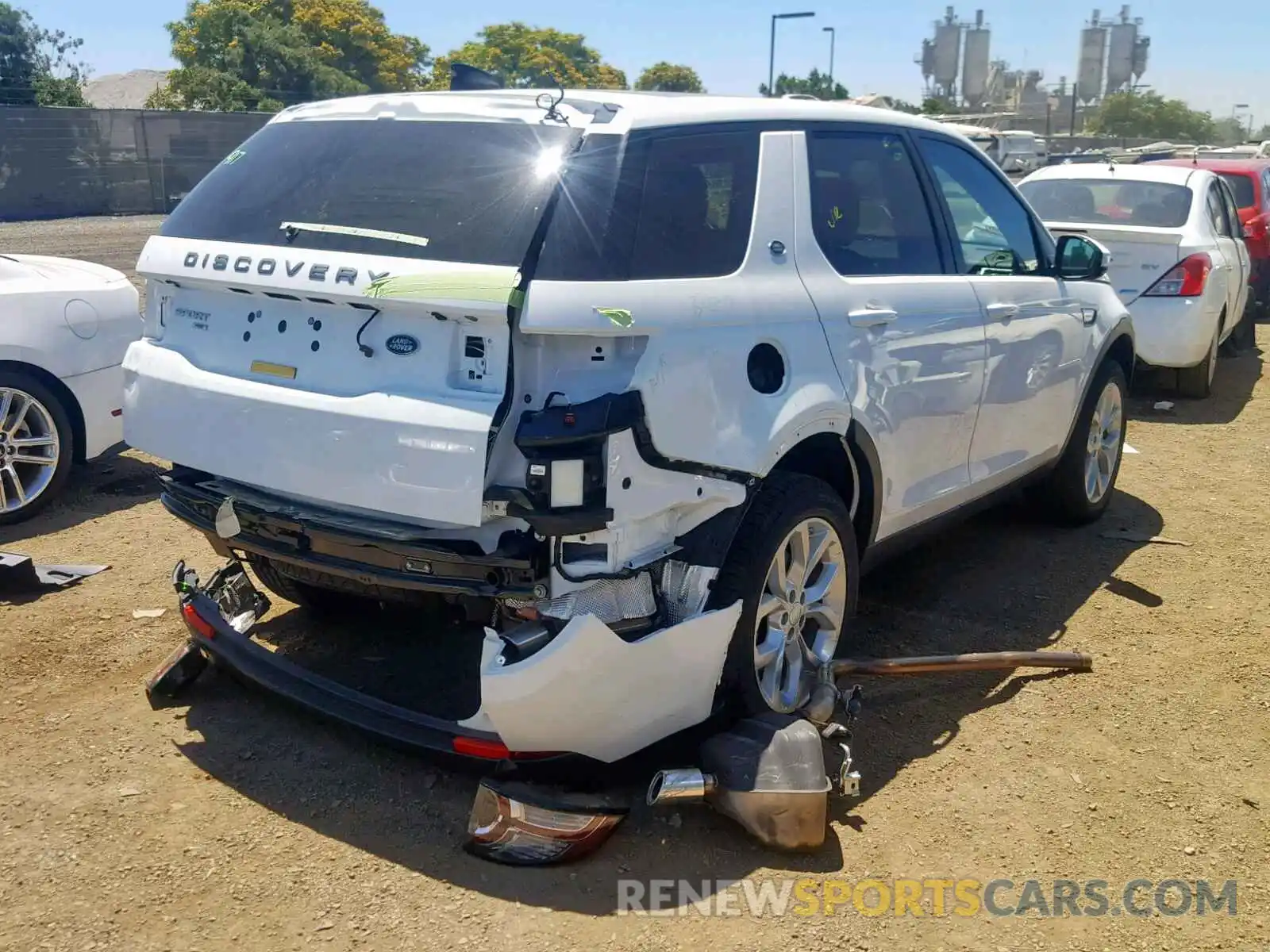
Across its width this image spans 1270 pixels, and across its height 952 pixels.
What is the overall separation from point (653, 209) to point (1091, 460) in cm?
368

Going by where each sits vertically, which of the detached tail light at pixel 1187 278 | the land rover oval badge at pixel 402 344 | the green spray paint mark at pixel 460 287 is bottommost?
the detached tail light at pixel 1187 278

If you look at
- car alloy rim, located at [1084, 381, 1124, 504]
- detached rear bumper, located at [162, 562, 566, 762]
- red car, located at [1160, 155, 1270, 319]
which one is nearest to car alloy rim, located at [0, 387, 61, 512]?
detached rear bumper, located at [162, 562, 566, 762]

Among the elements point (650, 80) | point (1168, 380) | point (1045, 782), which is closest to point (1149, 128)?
point (650, 80)

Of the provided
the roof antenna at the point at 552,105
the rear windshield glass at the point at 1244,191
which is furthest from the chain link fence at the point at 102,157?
the roof antenna at the point at 552,105

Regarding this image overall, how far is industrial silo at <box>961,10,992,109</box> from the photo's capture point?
10362 cm

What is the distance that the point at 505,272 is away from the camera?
3055 millimetres

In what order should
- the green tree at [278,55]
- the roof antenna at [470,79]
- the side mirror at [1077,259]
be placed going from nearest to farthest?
1. the roof antenna at [470,79]
2. the side mirror at [1077,259]
3. the green tree at [278,55]

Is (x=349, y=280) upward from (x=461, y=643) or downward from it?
upward

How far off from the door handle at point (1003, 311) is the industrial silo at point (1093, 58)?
10813cm

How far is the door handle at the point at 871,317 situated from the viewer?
3.89m

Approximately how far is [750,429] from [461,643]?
1683 mm

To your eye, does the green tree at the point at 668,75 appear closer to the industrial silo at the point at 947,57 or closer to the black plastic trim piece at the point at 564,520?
the industrial silo at the point at 947,57

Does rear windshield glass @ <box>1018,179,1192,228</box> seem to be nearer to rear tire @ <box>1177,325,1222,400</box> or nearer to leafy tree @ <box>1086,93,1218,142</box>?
rear tire @ <box>1177,325,1222,400</box>

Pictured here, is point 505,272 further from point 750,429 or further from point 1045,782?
point 1045,782
